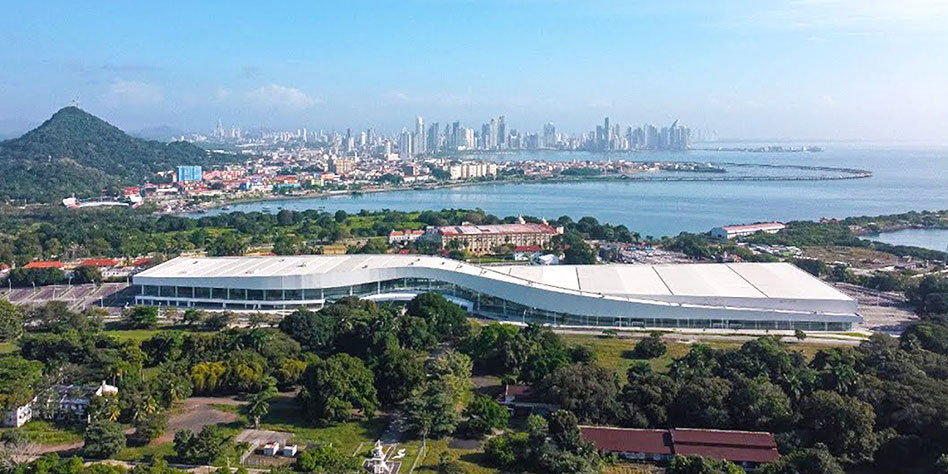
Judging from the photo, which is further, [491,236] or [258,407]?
[491,236]

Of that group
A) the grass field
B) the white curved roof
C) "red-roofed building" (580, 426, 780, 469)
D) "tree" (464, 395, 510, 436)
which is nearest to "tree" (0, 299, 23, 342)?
the white curved roof

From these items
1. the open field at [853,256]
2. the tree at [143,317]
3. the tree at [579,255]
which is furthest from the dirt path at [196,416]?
the open field at [853,256]

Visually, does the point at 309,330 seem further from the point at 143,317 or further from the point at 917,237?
the point at 917,237

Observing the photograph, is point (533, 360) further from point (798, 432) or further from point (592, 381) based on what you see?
point (798, 432)

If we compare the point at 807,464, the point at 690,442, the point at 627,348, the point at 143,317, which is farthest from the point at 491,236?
the point at 807,464

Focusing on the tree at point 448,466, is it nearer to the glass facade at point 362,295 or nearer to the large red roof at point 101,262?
the glass facade at point 362,295

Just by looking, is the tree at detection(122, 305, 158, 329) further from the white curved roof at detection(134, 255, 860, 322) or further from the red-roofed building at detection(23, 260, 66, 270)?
A: the red-roofed building at detection(23, 260, 66, 270)

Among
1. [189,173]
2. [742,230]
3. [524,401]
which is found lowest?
[524,401]
